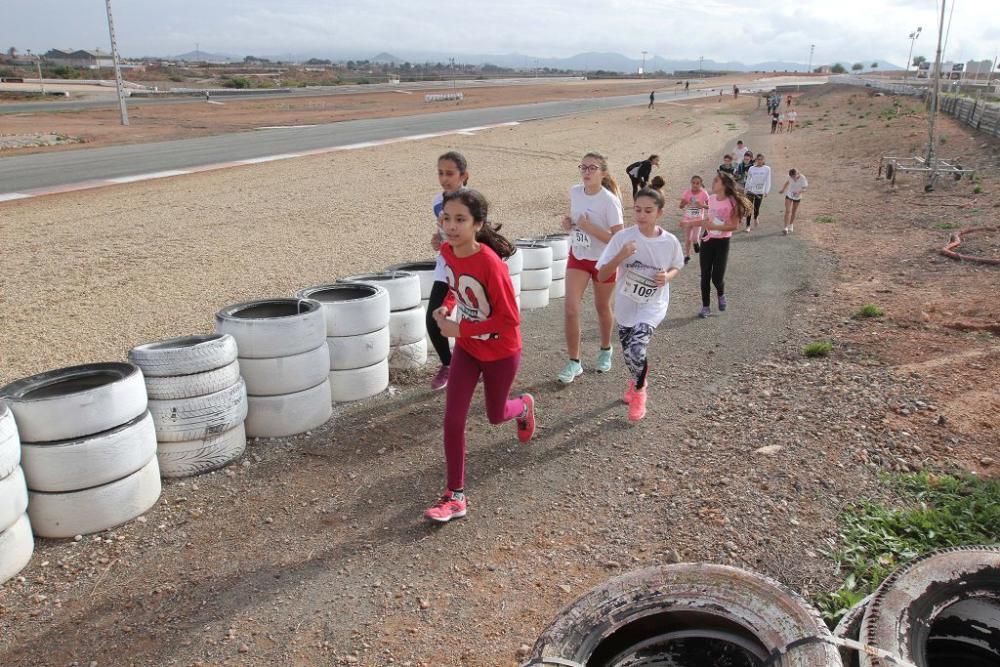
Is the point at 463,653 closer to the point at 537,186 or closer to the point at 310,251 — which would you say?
the point at 310,251

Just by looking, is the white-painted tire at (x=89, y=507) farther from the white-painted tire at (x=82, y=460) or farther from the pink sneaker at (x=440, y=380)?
the pink sneaker at (x=440, y=380)

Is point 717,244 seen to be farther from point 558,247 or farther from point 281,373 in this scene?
point 281,373

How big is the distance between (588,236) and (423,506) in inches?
115

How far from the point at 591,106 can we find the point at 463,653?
216 ft

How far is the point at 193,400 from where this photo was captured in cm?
461

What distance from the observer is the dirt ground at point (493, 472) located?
3.52m

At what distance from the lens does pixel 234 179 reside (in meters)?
20.0

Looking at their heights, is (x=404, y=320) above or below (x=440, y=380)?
above

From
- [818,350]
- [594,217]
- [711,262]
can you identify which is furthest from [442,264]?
[711,262]

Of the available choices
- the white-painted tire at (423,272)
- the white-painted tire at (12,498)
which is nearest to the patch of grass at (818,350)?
the white-painted tire at (423,272)

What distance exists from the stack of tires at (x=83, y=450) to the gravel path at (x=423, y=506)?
16 centimetres

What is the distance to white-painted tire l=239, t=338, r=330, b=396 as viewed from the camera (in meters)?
5.12

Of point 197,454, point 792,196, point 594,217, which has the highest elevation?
point 594,217

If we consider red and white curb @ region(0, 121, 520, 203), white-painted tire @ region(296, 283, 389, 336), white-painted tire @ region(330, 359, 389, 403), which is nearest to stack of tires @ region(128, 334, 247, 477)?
white-painted tire @ region(296, 283, 389, 336)
